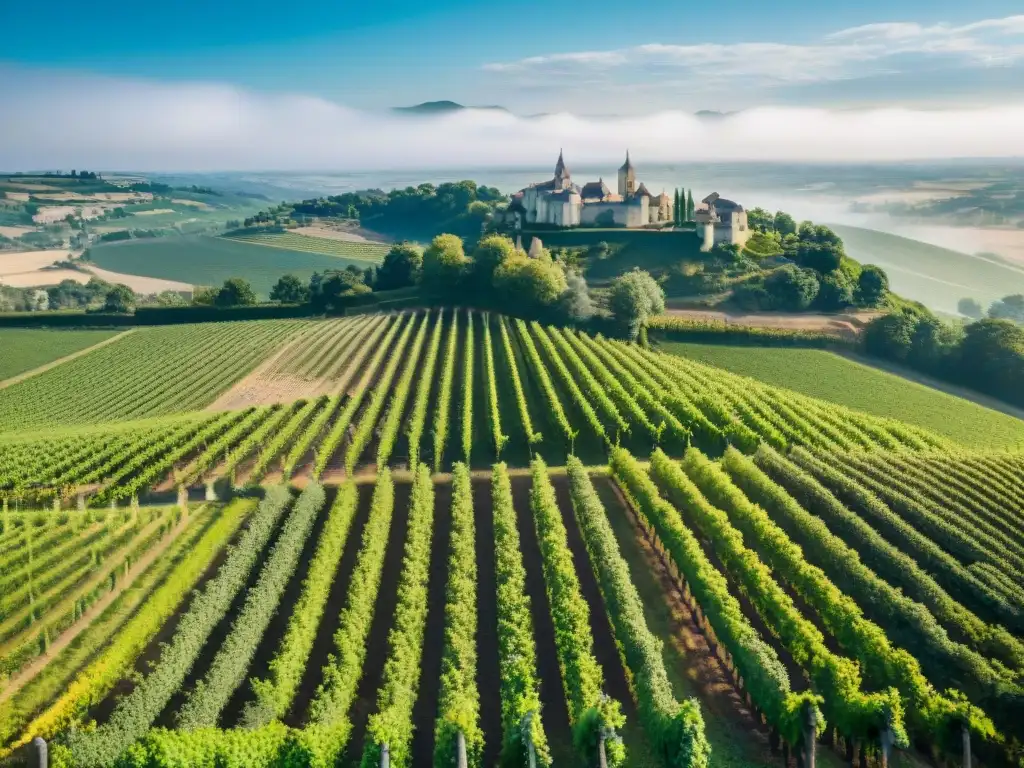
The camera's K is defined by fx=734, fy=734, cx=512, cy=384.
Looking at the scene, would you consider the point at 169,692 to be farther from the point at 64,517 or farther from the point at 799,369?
the point at 799,369

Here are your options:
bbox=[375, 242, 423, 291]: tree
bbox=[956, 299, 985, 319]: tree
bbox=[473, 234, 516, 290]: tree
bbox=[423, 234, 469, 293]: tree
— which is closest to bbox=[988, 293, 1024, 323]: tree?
bbox=[956, 299, 985, 319]: tree

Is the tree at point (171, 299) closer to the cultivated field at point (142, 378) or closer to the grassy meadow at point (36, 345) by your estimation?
the grassy meadow at point (36, 345)

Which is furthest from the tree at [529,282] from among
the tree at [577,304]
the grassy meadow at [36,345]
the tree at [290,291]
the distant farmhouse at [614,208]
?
the grassy meadow at [36,345]

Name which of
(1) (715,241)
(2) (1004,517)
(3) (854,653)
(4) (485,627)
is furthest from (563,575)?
(1) (715,241)

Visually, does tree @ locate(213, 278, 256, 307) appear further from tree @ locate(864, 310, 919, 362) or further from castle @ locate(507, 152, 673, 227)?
tree @ locate(864, 310, 919, 362)

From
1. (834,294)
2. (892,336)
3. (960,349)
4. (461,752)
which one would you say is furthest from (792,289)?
(461,752)

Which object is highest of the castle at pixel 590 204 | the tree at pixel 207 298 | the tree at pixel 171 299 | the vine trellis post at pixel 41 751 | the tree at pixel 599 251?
the castle at pixel 590 204

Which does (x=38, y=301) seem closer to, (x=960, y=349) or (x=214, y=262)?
(x=214, y=262)
